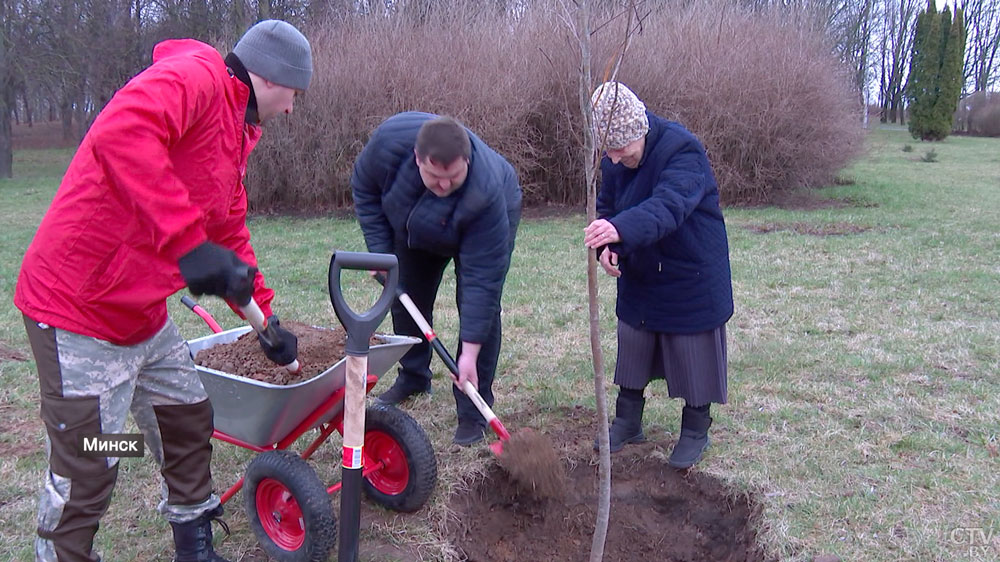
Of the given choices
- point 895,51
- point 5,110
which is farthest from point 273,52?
point 895,51

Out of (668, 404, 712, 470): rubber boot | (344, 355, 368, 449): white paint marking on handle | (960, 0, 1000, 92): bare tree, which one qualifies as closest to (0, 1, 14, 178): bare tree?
(668, 404, 712, 470): rubber boot

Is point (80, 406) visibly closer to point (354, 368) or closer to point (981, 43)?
point (354, 368)

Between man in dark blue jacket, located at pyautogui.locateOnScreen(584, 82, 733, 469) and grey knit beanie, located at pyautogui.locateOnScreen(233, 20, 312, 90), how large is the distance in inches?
46.3

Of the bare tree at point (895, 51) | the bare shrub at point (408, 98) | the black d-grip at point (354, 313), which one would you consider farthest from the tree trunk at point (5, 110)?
the bare tree at point (895, 51)

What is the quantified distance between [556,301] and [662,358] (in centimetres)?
294

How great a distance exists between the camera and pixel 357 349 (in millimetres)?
2166

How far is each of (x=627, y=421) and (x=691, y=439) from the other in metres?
0.35

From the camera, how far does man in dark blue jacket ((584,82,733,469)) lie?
10.2ft

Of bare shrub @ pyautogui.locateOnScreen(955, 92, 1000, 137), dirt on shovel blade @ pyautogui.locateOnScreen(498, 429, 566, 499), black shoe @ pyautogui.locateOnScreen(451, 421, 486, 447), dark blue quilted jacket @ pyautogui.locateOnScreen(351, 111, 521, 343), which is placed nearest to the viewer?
dirt on shovel blade @ pyautogui.locateOnScreen(498, 429, 566, 499)

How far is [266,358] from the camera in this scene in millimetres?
2990

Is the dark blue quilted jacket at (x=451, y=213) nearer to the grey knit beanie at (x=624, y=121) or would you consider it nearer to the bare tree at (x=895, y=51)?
the grey knit beanie at (x=624, y=121)

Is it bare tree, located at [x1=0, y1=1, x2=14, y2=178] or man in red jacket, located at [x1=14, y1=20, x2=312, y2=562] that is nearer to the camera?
man in red jacket, located at [x1=14, y1=20, x2=312, y2=562]

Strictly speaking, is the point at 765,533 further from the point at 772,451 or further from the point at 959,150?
the point at 959,150

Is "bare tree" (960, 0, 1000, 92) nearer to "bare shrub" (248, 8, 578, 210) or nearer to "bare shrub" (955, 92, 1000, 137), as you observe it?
"bare shrub" (955, 92, 1000, 137)
